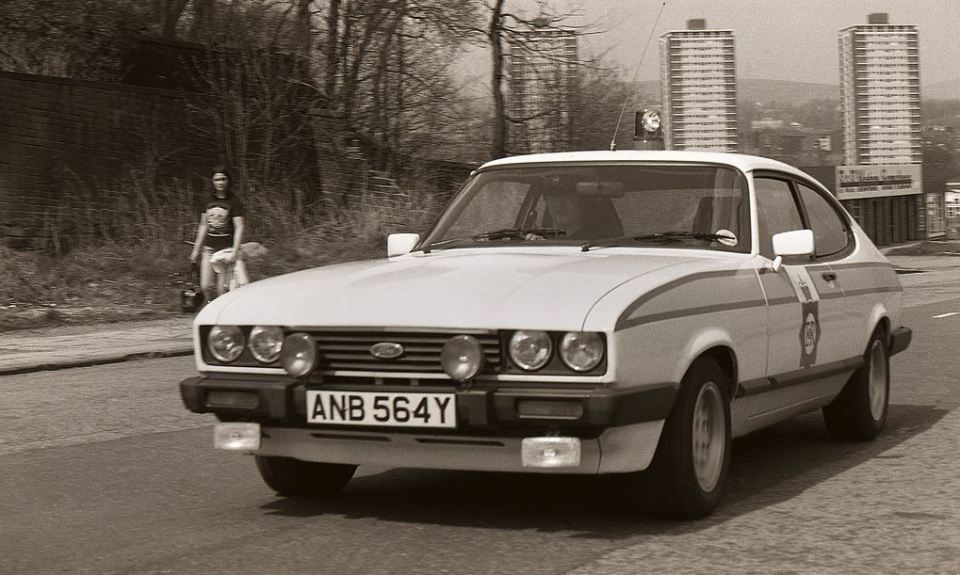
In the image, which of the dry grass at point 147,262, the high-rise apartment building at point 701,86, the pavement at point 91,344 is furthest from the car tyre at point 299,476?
the high-rise apartment building at point 701,86

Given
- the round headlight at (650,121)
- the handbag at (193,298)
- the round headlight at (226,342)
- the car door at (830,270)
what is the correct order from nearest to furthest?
the round headlight at (226,342), the car door at (830,270), the handbag at (193,298), the round headlight at (650,121)

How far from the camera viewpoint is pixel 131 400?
10211mm

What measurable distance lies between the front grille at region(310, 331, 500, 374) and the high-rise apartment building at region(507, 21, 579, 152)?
26.2m

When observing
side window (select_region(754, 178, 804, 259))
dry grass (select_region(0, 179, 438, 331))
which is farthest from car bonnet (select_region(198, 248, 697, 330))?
dry grass (select_region(0, 179, 438, 331))

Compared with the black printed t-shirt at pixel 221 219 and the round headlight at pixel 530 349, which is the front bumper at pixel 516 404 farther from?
the black printed t-shirt at pixel 221 219

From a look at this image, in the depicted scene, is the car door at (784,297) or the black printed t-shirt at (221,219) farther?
the black printed t-shirt at (221,219)

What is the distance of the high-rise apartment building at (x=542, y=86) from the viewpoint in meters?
31.3

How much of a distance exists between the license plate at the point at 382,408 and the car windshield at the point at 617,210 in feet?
4.89

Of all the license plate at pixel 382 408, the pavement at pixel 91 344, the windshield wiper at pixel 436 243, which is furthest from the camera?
the pavement at pixel 91 344

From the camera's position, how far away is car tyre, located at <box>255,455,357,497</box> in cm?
600

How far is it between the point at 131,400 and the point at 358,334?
17.7 ft

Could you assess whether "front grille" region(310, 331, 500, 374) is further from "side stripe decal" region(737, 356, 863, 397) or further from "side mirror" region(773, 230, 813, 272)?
"side mirror" region(773, 230, 813, 272)

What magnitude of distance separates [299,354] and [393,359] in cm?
37

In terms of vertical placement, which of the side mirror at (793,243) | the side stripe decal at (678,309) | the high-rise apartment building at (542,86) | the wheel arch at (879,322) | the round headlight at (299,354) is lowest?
the wheel arch at (879,322)
